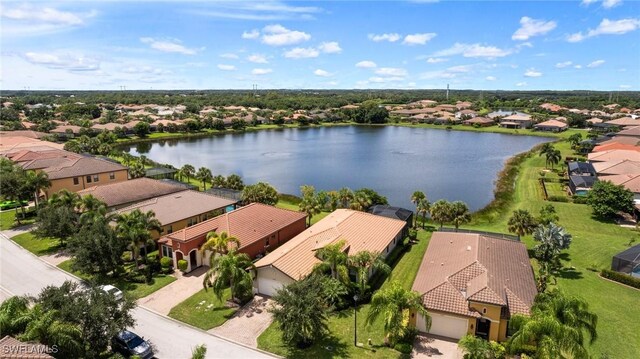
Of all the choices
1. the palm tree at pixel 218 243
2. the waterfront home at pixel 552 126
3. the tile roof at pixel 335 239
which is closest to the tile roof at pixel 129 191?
the palm tree at pixel 218 243

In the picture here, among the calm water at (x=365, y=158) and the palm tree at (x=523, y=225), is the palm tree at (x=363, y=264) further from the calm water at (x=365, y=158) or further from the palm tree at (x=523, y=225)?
the calm water at (x=365, y=158)

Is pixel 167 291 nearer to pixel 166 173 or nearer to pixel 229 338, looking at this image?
pixel 229 338

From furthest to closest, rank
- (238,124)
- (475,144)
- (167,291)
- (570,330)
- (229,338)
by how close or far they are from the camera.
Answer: (238,124) → (475,144) → (167,291) → (229,338) → (570,330)

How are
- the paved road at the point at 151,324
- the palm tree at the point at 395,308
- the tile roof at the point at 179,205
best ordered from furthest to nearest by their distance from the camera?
1. the tile roof at the point at 179,205
2. the paved road at the point at 151,324
3. the palm tree at the point at 395,308

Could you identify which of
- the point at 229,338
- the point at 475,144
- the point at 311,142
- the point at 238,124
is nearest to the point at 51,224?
the point at 229,338

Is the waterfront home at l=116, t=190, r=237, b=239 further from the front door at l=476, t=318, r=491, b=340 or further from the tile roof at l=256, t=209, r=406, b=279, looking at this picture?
the front door at l=476, t=318, r=491, b=340

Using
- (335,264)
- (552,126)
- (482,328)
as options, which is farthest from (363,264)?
(552,126)
